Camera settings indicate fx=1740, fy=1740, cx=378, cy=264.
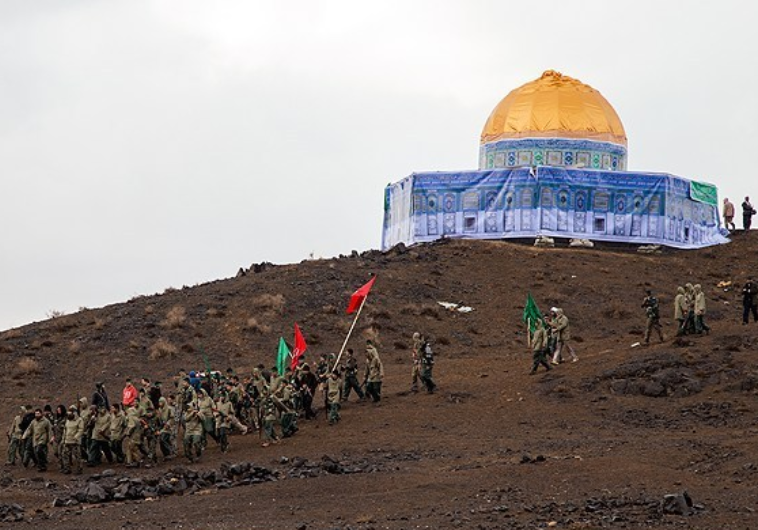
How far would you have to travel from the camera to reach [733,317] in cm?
4738

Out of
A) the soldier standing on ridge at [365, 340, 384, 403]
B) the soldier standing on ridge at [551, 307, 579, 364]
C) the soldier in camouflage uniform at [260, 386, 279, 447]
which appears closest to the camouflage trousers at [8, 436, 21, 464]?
the soldier in camouflage uniform at [260, 386, 279, 447]

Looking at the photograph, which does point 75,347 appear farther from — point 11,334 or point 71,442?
point 71,442

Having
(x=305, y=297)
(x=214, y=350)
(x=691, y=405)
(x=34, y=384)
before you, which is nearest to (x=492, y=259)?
(x=305, y=297)

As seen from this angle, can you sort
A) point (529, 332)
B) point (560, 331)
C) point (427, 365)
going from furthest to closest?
point (529, 332)
point (560, 331)
point (427, 365)

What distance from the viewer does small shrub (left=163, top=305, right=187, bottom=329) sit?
4822cm

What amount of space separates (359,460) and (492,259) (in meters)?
23.9

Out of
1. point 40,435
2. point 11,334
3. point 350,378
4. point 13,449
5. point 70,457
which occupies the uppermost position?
point 11,334

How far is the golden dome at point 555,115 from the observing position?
58.4 meters

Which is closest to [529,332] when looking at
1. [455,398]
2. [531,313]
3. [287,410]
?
[531,313]

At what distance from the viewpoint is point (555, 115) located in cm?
5872

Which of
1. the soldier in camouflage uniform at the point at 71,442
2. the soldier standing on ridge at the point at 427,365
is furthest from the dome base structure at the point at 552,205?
the soldier in camouflage uniform at the point at 71,442

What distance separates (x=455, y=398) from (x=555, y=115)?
2462 cm

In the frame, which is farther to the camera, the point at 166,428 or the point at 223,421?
the point at 166,428

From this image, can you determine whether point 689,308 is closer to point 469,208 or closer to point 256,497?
point 256,497
